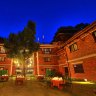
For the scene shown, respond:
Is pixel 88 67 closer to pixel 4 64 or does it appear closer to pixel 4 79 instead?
pixel 4 79

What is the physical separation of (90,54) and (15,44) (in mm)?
16457

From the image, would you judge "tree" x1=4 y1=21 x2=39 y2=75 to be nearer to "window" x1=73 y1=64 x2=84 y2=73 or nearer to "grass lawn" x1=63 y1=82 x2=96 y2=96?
"window" x1=73 y1=64 x2=84 y2=73

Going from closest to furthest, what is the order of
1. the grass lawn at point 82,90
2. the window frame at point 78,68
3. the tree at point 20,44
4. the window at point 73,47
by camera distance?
the grass lawn at point 82,90 → the window frame at point 78,68 → the window at point 73,47 → the tree at point 20,44

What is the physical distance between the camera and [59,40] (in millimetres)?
42000

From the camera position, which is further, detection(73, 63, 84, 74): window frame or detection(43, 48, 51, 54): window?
detection(43, 48, 51, 54): window

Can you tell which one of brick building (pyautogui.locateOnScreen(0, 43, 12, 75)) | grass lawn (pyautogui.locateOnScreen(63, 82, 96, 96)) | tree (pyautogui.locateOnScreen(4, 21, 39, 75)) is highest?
tree (pyautogui.locateOnScreen(4, 21, 39, 75))

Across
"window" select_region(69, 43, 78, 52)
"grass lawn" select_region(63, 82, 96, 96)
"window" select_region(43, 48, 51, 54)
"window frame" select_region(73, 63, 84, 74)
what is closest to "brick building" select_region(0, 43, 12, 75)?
"window" select_region(43, 48, 51, 54)

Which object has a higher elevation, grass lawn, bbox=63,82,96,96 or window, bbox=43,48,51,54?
window, bbox=43,48,51,54

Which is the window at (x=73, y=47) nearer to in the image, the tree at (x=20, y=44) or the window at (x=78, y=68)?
the window at (x=78, y=68)

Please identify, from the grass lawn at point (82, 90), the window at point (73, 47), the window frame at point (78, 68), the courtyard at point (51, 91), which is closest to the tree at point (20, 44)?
the window at point (73, 47)

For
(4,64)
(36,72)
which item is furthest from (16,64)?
(36,72)

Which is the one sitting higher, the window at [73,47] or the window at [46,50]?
the window at [46,50]

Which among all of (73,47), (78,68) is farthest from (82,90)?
(73,47)

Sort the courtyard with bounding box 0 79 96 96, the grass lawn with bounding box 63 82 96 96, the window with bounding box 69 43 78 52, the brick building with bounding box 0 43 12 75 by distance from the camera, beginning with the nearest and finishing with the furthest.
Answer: the grass lawn with bounding box 63 82 96 96
the courtyard with bounding box 0 79 96 96
the window with bounding box 69 43 78 52
the brick building with bounding box 0 43 12 75
